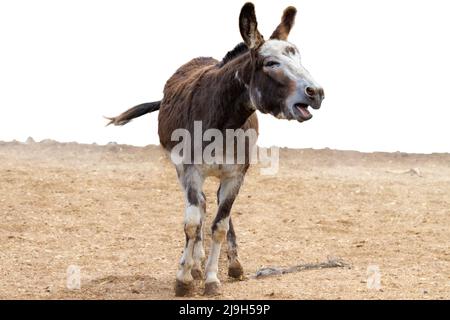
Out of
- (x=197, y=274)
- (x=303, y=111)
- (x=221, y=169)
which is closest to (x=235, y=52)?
(x=221, y=169)

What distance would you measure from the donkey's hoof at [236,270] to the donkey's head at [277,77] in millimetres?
2241

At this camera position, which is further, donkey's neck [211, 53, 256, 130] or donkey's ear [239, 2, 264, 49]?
donkey's neck [211, 53, 256, 130]

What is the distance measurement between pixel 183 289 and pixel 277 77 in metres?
2.28

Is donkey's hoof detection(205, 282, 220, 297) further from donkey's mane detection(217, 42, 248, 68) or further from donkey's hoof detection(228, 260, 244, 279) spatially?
donkey's mane detection(217, 42, 248, 68)

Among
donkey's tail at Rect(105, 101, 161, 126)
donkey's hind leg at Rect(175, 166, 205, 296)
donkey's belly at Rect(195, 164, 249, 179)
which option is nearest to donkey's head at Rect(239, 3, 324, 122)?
donkey's belly at Rect(195, 164, 249, 179)

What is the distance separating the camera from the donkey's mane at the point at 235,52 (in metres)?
8.03

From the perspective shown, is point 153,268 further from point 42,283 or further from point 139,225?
point 139,225

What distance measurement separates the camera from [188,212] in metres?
7.90

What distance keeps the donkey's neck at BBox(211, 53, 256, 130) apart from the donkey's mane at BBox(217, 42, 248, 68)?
15 cm

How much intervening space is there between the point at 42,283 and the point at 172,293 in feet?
5.04

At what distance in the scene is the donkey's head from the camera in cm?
704

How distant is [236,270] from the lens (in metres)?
9.09

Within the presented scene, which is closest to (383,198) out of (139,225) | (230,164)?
(139,225)

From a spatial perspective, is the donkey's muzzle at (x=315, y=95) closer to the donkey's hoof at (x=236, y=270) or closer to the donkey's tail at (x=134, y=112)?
the donkey's hoof at (x=236, y=270)
